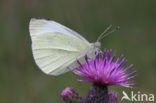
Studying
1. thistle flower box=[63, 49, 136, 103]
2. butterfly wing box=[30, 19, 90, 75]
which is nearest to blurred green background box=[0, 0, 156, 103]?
butterfly wing box=[30, 19, 90, 75]

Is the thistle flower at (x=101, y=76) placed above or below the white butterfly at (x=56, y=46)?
below

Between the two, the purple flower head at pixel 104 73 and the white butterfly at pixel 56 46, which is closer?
the purple flower head at pixel 104 73

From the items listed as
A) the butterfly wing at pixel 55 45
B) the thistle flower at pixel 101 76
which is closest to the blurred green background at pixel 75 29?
the butterfly wing at pixel 55 45

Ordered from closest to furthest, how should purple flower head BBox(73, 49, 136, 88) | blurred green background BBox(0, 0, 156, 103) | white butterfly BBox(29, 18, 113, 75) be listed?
1. purple flower head BBox(73, 49, 136, 88)
2. white butterfly BBox(29, 18, 113, 75)
3. blurred green background BBox(0, 0, 156, 103)

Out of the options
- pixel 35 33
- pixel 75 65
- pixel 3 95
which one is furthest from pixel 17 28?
pixel 75 65

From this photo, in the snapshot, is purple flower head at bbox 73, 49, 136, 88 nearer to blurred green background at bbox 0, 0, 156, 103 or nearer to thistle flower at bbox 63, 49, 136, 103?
thistle flower at bbox 63, 49, 136, 103

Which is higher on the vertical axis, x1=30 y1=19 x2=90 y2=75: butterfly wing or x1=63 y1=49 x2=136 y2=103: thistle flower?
x1=30 y1=19 x2=90 y2=75: butterfly wing

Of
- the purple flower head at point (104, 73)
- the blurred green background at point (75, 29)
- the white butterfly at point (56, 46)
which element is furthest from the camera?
the blurred green background at point (75, 29)

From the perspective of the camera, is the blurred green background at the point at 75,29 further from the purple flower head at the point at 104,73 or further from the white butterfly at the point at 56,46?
the purple flower head at the point at 104,73

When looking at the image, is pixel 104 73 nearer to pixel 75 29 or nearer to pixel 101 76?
pixel 101 76

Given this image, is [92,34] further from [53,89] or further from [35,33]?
[35,33]
